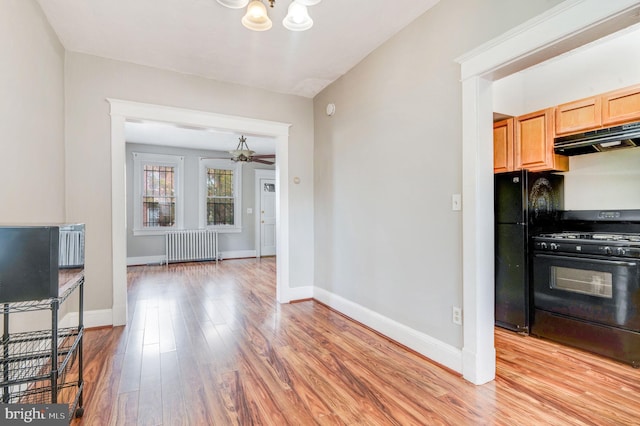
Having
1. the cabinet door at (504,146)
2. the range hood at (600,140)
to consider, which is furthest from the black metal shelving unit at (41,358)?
the range hood at (600,140)

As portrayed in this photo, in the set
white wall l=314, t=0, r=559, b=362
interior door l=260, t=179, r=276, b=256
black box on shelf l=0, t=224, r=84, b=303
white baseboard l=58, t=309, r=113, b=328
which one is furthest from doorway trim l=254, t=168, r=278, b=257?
black box on shelf l=0, t=224, r=84, b=303

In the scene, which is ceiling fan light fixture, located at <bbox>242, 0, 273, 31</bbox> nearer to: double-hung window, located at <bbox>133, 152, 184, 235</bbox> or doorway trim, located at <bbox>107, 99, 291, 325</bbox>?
doorway trim, located at <bbox>107, 99, 291, 325</bbox>

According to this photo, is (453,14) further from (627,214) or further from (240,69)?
(627,214)

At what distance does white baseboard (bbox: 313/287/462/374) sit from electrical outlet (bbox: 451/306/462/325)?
7.5 inches

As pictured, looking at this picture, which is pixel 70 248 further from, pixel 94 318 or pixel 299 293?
pixel 299 293

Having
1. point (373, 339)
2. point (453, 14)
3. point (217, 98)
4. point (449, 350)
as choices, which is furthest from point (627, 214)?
point (217, 98)

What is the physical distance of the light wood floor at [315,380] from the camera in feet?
5.58

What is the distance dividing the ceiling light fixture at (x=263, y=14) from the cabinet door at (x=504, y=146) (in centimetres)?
229

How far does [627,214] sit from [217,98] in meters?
4.28

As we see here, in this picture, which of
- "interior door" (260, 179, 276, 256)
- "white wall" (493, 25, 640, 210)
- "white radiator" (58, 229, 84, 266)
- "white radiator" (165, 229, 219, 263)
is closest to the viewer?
"white radiator" (58, 229, 84, 266)

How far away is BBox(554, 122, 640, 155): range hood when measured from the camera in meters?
2.45

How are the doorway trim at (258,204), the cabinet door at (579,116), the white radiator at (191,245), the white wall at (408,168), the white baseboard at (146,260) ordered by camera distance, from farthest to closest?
the doorway trim at (258,204), the white radiator at (191,245), the white baseboard at (146,260), the cabinet door at (579,116), the white wall at (408,168)

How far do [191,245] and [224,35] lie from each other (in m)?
5.23

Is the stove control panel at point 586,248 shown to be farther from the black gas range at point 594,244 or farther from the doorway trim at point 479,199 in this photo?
the doorway trim at point 479,199
